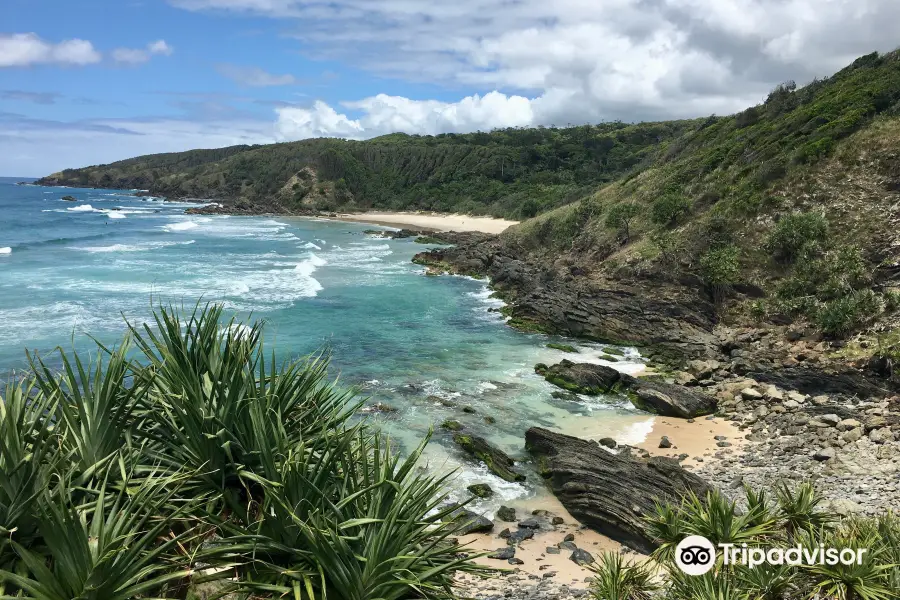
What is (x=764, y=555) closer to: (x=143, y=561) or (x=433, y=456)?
(x=143, y=561)

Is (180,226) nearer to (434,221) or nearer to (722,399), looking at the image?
(434,221)

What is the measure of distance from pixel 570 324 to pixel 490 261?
20.2m

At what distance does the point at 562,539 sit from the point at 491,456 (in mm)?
4048

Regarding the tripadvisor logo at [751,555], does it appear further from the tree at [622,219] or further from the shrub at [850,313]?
the tree at [622,219]

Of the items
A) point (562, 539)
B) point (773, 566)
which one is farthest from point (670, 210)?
point (773, 566)

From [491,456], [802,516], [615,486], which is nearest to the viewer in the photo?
[802,516]

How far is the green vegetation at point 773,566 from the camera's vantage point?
5.91m

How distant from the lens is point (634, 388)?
21.8 m

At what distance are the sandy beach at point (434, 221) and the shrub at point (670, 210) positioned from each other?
31.7 m

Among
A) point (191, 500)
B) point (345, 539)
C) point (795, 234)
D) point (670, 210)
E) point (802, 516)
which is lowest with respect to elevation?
point (802, 516)

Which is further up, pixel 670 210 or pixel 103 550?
pixel 670 210

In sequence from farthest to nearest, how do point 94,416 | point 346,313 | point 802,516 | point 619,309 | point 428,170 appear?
point 428,170 → point 346,313 → point 619,309 → point 802,516 → point 94,416

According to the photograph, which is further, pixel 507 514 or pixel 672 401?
pixel 672 401

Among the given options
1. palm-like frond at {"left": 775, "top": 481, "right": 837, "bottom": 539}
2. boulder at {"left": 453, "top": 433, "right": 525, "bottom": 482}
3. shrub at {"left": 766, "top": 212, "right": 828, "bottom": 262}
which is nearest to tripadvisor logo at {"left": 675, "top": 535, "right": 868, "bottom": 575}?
palm-like frond at {"left": 775, "top": 481, "right": 837, "bottom": 539}
